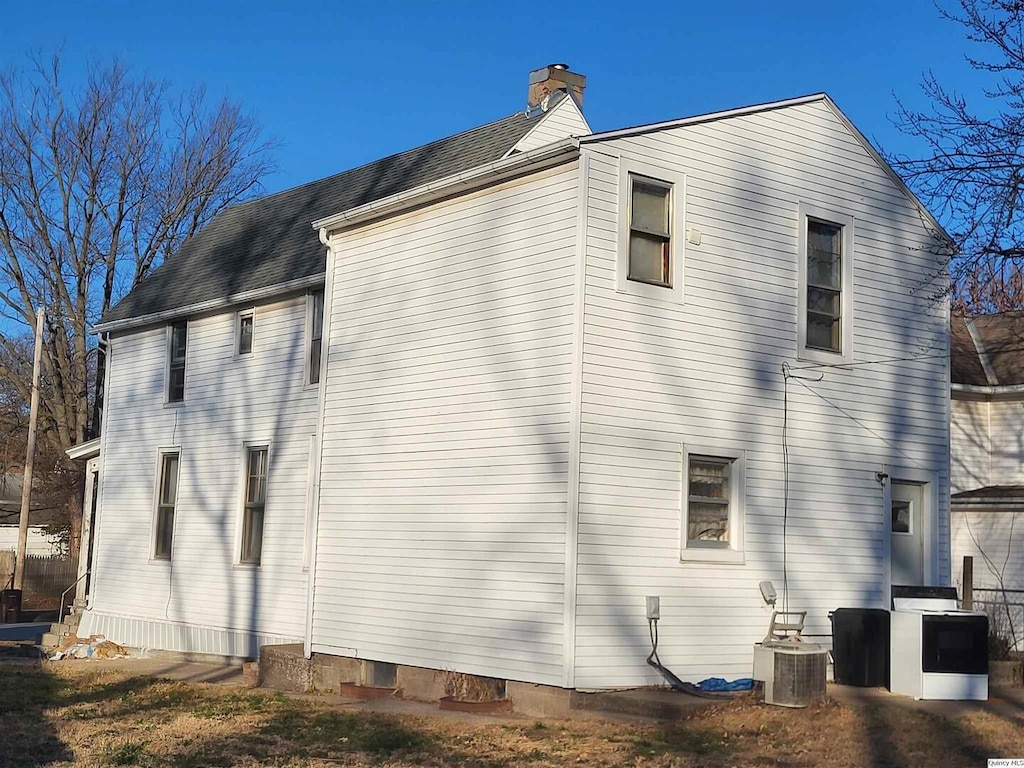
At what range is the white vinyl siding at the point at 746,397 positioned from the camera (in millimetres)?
13203

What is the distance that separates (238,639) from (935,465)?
10.5m

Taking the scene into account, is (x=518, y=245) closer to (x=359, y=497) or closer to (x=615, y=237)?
(x=615, y=237)

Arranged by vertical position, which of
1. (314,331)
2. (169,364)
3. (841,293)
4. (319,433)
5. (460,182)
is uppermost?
(460,182)

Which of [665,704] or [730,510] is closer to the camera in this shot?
[665,704]

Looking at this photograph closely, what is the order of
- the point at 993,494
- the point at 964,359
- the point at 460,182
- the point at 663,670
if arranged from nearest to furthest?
the point at 663,670 → the point at 460,182 → the point at 993,494 → the point at 964,359

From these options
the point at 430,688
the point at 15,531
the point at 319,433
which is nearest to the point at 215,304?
the point at 319,433

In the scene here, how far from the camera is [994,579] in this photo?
66.4 feet

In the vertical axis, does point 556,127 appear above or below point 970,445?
above

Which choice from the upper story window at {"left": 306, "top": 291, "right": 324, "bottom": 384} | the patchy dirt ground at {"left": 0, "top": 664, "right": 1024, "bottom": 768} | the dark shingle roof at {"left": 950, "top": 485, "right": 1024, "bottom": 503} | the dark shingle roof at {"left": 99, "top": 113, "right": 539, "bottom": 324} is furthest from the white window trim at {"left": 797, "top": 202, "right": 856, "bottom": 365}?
the upper story window at {"left": 306, "top": 291, "right": 324, "bottom": 384}

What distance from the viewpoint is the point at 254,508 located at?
19906 millimetres

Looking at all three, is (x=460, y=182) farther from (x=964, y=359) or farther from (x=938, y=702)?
(x=964, y=359)

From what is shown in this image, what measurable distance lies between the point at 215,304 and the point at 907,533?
11.6 meters

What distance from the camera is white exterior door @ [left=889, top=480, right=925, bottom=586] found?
16031 millimetres

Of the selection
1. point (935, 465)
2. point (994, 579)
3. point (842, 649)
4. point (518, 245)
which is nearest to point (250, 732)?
point (518, 245)
